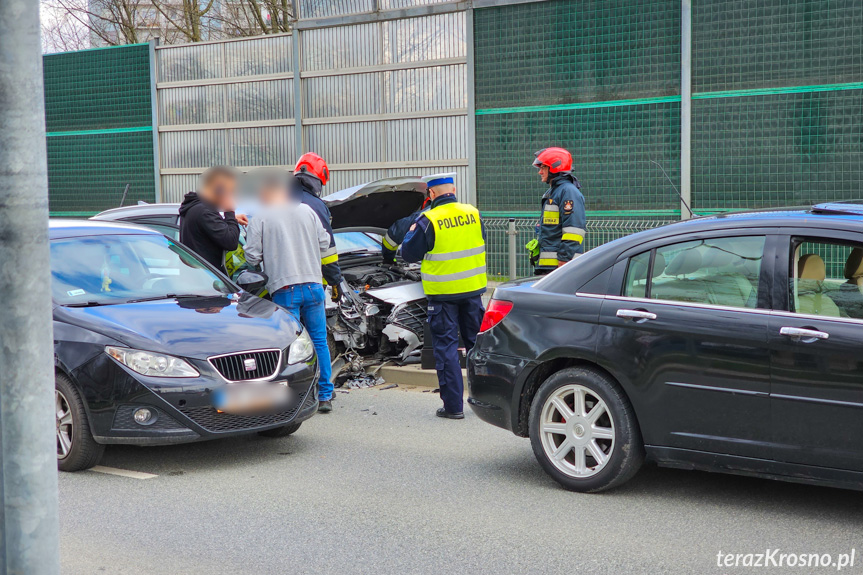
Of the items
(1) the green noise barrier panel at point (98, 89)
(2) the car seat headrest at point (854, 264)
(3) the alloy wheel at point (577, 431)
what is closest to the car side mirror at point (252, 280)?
(3) the alloy wheel at point (577, 431)

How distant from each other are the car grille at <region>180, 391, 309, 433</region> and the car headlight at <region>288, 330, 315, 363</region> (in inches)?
14.5

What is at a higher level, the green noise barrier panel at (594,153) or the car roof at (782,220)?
the green noise barrier panel at (594,153)

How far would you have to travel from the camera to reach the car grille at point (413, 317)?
9.07m

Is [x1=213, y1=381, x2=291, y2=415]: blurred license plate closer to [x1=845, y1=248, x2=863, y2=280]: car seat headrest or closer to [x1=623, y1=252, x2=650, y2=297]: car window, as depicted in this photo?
[x1=623, y1=252, x2=650, y2=297]: car window

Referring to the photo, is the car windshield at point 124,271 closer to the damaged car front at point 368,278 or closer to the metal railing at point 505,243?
the damaged car front at point 368,278

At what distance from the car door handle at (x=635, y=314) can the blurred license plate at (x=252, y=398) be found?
2.28 metres

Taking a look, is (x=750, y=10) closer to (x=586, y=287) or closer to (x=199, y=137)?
(x=586, y=287)

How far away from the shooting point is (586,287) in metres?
5.48

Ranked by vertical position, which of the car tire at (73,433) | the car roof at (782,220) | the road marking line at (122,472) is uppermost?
the car roof at (782,220)

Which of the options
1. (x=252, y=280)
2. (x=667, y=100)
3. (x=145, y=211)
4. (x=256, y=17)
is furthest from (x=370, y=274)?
(x=256, y=17)

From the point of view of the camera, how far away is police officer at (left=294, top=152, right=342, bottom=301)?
789 centimetres

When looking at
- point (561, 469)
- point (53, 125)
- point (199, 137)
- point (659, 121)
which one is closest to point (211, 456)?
point (561, 469)

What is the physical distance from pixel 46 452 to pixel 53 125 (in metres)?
18.6

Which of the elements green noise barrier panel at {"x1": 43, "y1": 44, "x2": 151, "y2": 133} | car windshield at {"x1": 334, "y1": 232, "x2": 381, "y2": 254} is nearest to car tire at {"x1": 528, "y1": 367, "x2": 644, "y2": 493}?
car windshield at {"x1": 334, "y1": 232, "x2": 381, "y2": 254}
